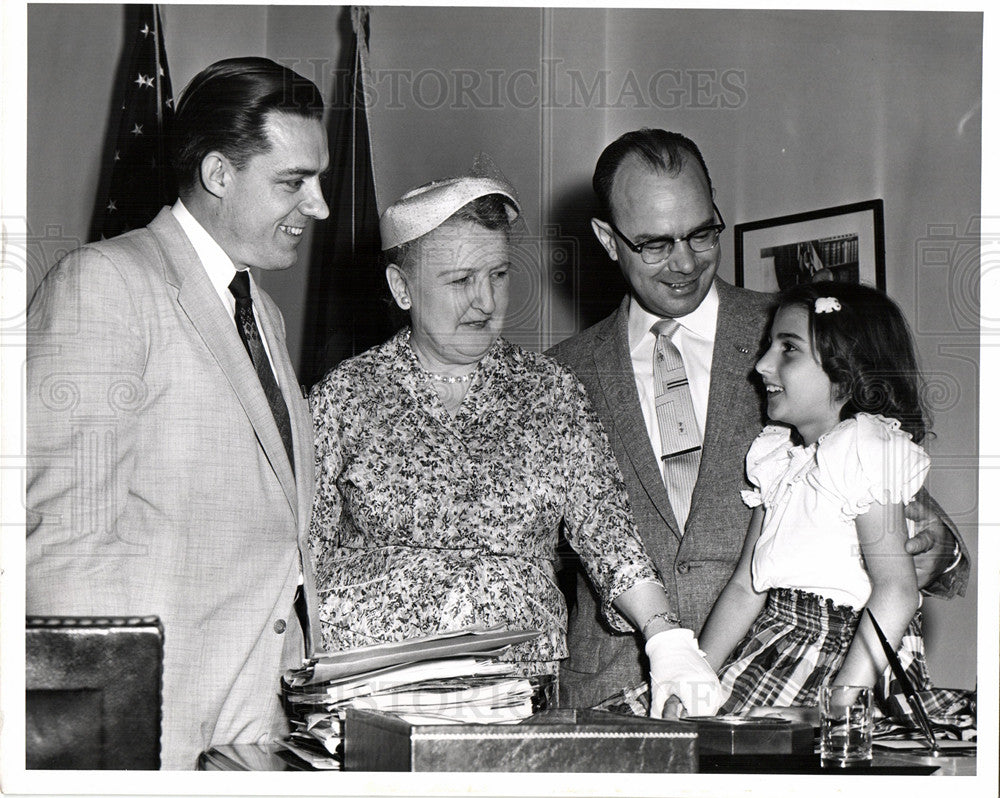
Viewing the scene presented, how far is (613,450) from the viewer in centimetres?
248

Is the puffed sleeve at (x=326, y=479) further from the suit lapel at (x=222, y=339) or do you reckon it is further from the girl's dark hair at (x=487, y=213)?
the girl's dark hair at (x=487, y=213)

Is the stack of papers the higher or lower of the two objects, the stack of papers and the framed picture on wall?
the lower

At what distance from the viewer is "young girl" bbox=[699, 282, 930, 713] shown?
213cm

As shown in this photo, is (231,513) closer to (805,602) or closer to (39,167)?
(39,167)

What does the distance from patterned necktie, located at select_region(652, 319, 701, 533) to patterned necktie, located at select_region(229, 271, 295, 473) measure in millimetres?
808

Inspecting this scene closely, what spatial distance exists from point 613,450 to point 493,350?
333mm

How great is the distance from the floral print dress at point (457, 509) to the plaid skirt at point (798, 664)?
9.2 inches

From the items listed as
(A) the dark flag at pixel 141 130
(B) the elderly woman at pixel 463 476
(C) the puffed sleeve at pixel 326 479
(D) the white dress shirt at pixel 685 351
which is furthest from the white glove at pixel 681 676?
(A) the dark flag at pixel 141 130

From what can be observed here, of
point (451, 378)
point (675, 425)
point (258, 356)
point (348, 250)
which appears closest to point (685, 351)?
point (675, 425)

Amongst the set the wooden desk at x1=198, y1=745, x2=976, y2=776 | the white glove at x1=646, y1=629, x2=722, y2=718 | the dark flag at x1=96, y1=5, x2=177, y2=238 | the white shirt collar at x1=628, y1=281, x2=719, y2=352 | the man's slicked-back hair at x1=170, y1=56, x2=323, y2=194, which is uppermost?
the dark flag at x1=96, y1=5, x2=177, y2=238

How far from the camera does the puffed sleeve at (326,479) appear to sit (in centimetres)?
221

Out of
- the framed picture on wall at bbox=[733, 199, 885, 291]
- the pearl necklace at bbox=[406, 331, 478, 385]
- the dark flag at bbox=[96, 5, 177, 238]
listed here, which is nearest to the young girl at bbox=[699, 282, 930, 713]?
the framed picture on wall at bbox=[733, 199, 885, 291]

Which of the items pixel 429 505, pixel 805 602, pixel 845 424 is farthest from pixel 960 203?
pixel 429 505

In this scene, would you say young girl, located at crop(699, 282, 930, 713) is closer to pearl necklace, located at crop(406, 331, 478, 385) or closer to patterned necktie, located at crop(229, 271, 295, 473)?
pearl necklace, located at crop(406, 331, 478, 385)
